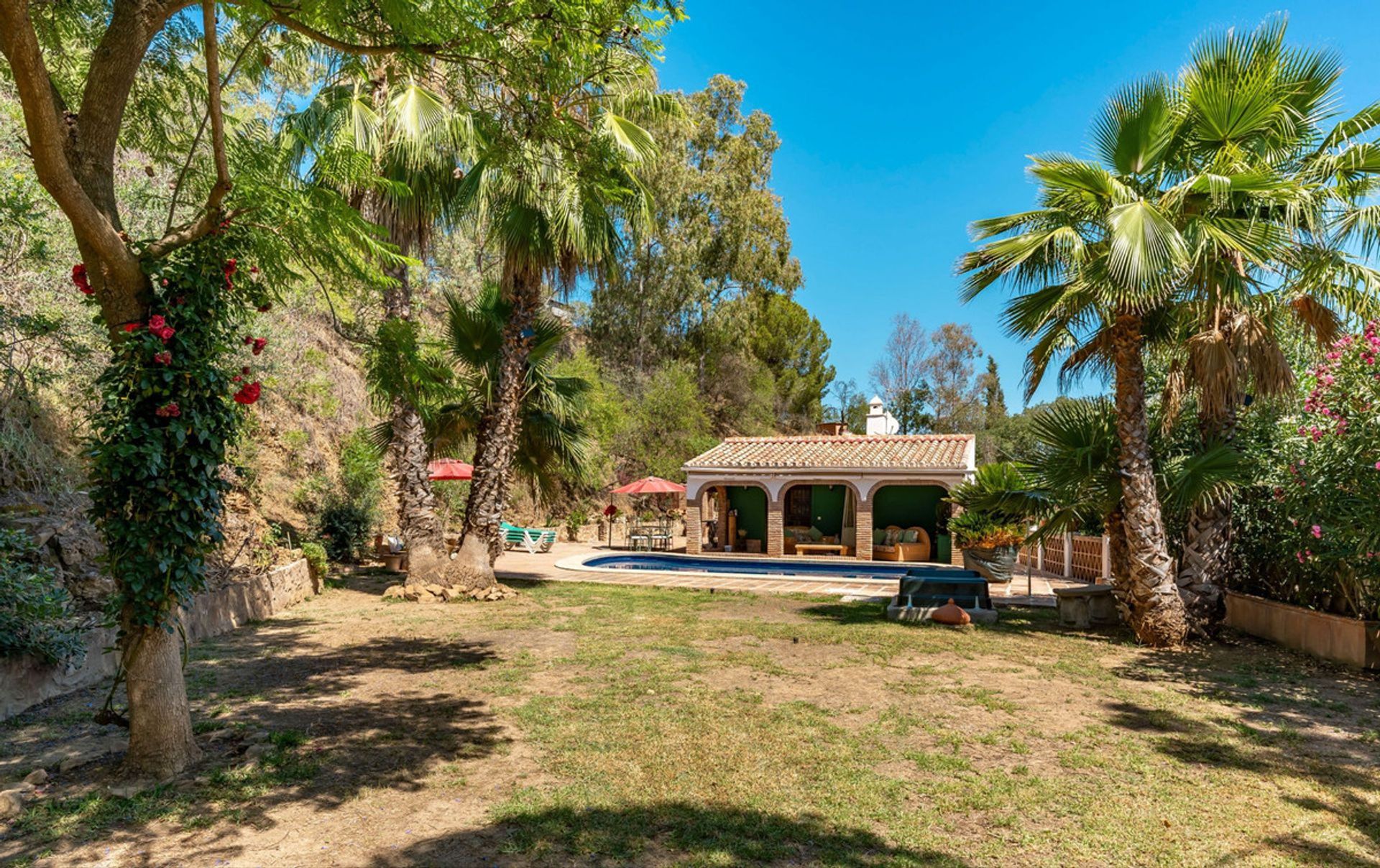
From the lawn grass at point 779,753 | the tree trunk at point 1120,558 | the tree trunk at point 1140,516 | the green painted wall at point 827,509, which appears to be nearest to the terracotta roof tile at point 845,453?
the green painted wall at point 827,509

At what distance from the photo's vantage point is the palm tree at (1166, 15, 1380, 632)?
7.81 metres

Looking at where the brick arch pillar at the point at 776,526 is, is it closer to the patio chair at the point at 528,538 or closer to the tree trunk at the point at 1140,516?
the patio chair at the point at 528,538

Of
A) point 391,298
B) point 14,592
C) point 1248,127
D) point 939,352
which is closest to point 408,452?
point 391,298

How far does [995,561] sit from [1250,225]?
30.4ft

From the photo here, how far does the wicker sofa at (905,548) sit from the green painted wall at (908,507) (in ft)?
2.68

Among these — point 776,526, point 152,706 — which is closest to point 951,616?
point 152,706

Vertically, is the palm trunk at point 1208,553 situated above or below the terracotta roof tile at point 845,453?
below

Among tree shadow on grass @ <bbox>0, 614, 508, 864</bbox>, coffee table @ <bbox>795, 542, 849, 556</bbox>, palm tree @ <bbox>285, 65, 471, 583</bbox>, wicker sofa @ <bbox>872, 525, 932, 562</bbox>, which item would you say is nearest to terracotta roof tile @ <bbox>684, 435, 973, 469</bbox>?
wicker sofa @ <bbox>872, 525, 932, 562</bbox>

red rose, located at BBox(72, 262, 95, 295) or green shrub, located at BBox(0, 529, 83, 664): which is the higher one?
red rose, located at BBox(72, 262, 95, 295)

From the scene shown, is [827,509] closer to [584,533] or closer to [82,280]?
[584,533]

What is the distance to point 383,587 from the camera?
44.9 ft

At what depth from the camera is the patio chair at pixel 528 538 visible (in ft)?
72.4

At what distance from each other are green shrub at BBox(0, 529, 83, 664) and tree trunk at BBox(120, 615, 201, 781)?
1965 millimetres

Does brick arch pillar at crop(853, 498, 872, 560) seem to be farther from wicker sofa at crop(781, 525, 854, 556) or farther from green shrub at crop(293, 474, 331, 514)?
green shrub at crop(293, 474, 331, 514)
